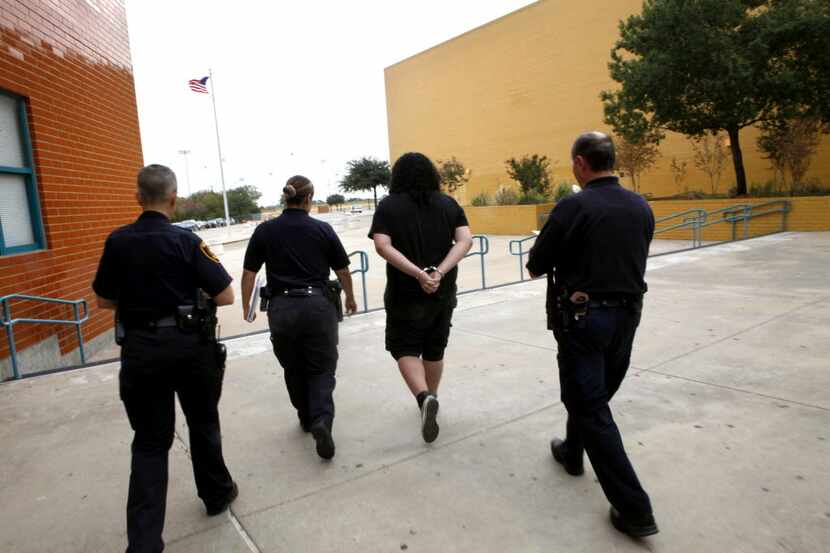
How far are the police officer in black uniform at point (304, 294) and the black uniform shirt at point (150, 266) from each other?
0.86 meters

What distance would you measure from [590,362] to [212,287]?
1.77 m

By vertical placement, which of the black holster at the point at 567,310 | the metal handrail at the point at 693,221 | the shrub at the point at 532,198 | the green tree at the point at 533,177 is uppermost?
the green tree at the point at 533,177

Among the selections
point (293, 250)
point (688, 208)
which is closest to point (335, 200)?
point (688, 208)

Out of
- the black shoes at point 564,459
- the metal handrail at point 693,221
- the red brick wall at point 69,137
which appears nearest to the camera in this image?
the black shoes at point 564,459

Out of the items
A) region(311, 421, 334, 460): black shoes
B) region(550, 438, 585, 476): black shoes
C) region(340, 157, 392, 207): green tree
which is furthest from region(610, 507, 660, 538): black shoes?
region(340, 157, 392, 207): green tree

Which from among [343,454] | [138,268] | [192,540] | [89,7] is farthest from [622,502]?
[89,7]

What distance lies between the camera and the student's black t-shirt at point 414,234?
3289 millimetres

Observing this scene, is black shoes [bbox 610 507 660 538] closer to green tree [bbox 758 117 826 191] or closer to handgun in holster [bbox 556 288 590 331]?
handgun in holster [bbox 556 288 590 331]

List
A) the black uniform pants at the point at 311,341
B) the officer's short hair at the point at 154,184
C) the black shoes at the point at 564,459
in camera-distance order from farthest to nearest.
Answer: the black uniform pants at the point at 311,341, the black shoes at the point at 564,459, the officer's short hair at the point at 154,184

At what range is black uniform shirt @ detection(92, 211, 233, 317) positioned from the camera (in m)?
2.36

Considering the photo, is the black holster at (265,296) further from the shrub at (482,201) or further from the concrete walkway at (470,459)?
the shrub at (482,201)

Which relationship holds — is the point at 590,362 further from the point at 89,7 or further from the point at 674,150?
the point at 674,150

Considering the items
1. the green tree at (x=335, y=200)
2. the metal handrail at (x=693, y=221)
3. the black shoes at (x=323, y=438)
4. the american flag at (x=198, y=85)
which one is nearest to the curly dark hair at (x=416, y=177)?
the black shoes at (x=323, y=438)

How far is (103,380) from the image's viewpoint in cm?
502
